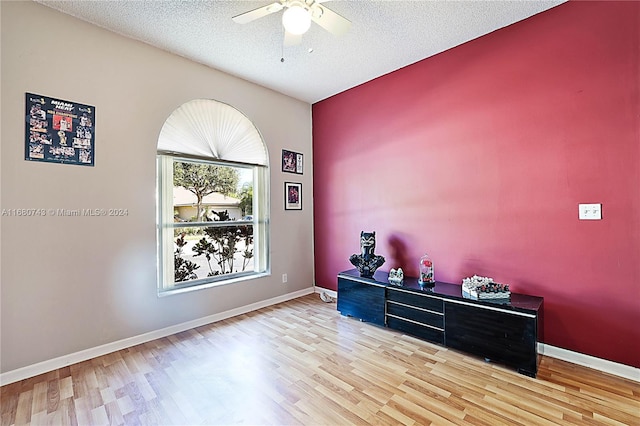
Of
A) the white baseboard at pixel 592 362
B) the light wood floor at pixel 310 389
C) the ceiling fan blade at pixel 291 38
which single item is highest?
the ceiling fan blade at pixel 291 38

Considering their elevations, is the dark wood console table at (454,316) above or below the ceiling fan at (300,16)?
below

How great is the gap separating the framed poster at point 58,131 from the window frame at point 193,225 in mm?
599

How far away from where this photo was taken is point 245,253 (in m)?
3.80

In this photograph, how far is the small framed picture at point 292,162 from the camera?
4086mm

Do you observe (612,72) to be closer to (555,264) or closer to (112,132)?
(555,264)

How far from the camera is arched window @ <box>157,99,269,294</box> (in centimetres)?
307

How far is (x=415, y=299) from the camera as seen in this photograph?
2.78 meters

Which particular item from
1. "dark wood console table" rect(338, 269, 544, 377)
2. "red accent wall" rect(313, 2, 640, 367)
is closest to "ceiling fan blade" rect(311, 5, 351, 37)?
"red accent wall" rect(313, 2, 640, 367)

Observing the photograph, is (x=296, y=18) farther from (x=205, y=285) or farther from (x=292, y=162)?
(x=205, y=285)

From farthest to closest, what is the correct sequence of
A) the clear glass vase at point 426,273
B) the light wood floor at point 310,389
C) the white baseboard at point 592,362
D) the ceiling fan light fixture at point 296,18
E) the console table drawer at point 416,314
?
the clear glass vase at point 426,273, the console table drawer at point 416,314, the white baseboard at point 592,362, the ceiling fan light fixture at point 296,18, the light wood floor at point 310,389

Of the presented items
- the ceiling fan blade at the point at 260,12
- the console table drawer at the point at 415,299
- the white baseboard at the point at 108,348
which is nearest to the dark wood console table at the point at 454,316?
the console table drawer at the point at 415,299

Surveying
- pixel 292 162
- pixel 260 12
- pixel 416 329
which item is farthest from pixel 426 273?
pixel 260 12

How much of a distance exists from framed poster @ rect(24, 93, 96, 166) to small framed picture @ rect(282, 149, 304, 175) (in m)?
2.14

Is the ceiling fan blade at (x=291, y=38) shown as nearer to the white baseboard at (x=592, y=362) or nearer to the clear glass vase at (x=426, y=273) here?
the clear glass vase at (x=426, y=273)
